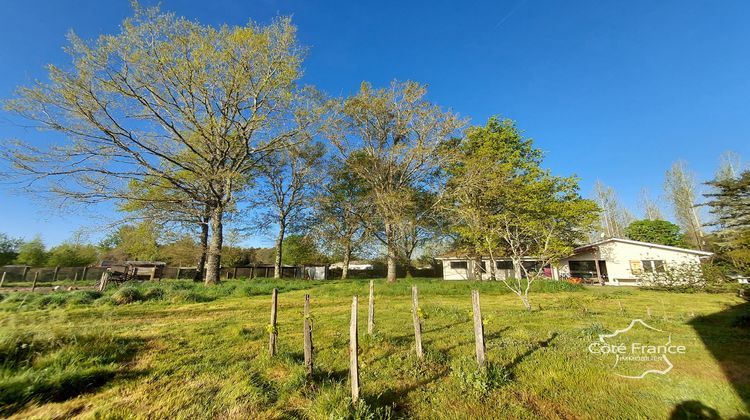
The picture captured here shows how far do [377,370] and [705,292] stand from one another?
959 inches

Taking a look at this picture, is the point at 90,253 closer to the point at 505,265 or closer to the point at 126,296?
the point at 126,296

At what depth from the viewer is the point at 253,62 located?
15094mm

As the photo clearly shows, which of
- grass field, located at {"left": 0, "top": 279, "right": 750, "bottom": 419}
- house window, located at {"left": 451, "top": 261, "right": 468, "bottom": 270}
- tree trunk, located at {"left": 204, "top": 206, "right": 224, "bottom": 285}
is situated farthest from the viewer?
house window, located at {"left": 451, "top": 261, "right": 468, "bottom": 270}

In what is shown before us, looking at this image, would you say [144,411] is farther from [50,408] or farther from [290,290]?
[290,290]

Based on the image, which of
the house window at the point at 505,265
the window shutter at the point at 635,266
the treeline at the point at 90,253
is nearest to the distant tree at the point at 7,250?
the treeline at the point at 90,253

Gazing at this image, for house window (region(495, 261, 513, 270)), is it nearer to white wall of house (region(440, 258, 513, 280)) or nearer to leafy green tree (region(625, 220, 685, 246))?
white wall of house (region(440, 258, 513, 280))

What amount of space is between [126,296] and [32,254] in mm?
39648

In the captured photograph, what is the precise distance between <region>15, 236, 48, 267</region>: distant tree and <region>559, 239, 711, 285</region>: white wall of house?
59.4 metres

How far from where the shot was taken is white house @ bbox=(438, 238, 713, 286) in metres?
26.2

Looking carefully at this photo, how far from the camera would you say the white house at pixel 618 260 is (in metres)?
26.2

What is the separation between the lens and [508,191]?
23.0 m

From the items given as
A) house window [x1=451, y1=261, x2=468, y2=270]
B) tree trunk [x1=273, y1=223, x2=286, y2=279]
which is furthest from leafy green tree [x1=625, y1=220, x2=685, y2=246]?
tree trunk [x1=273, y1=223, x2=286, y2=279]

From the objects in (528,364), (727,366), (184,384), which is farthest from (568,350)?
(184,384)

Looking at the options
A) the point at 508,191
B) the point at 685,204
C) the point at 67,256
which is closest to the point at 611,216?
the point at 685,204
